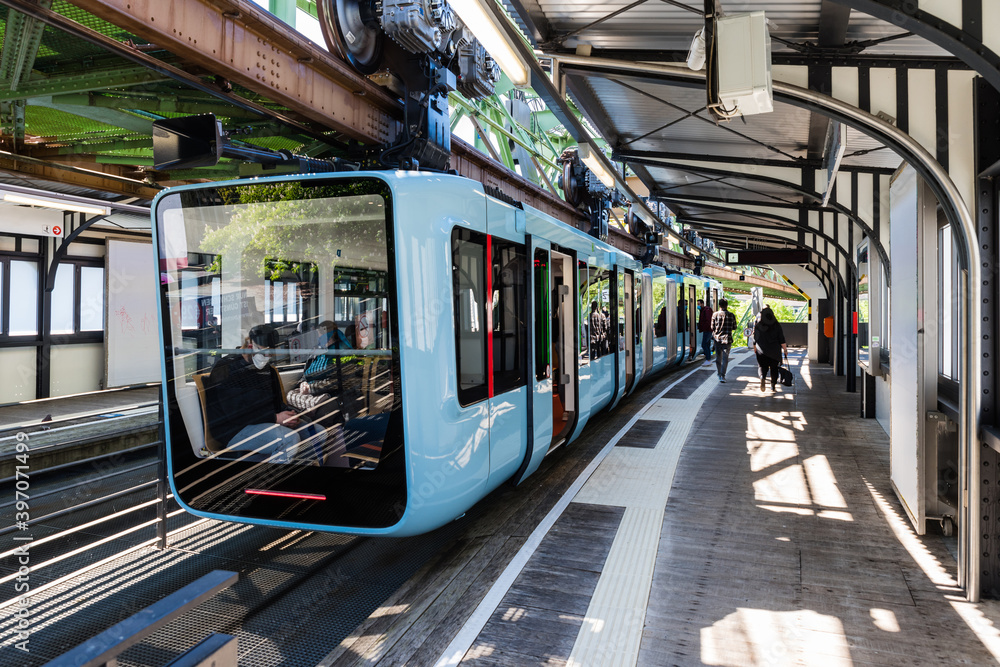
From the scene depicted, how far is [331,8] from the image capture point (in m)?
5.52

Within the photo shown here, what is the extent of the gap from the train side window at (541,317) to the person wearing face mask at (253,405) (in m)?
2.18

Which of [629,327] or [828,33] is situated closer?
[828,33]

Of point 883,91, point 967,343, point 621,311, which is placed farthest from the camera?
point 621,311

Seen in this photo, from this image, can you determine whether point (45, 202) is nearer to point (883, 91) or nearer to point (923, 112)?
point (883, 91)

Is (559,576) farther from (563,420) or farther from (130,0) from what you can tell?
(130,0)

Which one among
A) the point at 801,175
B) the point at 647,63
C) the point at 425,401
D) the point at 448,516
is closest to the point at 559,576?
the point at 448,516

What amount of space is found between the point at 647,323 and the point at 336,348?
912 cm

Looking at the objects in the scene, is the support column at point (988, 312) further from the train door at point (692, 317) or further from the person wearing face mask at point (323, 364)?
the train door at point (692, 317)

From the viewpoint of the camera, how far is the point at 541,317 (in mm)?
5613

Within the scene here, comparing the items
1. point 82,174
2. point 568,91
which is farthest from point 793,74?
point 82,174

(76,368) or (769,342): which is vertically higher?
(769,342)

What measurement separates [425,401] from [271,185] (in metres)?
1.73

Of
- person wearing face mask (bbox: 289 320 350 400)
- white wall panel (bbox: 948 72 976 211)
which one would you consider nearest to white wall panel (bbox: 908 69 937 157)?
white wall panel (bbox: 948 72 976 211)

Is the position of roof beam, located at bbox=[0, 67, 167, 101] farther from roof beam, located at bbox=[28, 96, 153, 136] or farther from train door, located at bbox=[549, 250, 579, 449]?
train door, located at bbox=[549, 250, 579, 449]
